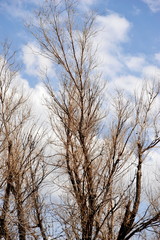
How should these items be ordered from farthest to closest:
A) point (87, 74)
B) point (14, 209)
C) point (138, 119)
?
point (138, 119) → point (87, 74) → point (14, 209)

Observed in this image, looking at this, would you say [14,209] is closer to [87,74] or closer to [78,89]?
[78,89]

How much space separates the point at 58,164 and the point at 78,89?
1799mm

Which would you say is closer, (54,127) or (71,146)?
(71,146)

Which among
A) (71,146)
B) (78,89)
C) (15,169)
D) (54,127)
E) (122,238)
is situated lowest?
(122,238)

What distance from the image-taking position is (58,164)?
7.48 metres

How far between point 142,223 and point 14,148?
11.1 feet

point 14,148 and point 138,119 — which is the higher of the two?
point 138,119

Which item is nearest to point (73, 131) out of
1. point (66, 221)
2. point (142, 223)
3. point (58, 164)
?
point (58, 164)

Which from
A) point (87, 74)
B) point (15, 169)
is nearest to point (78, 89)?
point (87, 74)

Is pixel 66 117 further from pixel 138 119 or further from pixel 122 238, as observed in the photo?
pixel 122 238

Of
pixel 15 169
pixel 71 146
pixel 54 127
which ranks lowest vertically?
pixel 15 169

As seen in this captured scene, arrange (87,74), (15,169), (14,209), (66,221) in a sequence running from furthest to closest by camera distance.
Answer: (87,74) → (15,169) → (14,209) → (66,221)

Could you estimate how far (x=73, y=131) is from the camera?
7.18 metres

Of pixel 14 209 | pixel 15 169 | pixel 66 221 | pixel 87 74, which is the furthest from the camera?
pixel 87 74
